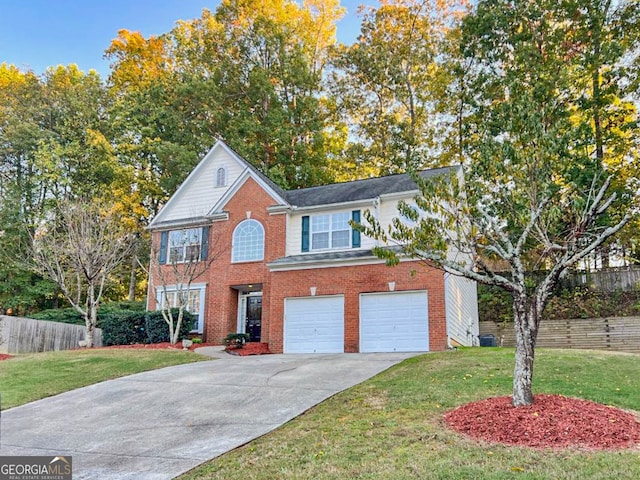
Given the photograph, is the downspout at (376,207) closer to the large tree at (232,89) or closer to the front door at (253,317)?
the front door at (253,317)

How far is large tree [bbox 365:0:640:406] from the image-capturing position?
774 centimetres

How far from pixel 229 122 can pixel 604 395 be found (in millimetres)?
28182

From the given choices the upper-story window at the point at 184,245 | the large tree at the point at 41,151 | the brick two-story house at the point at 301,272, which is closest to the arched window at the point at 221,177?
the brick two-story house at the point at 301,272

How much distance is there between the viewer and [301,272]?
18.5m

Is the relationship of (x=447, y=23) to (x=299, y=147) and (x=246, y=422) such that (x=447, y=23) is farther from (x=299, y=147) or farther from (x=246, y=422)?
(x=246, y=422)

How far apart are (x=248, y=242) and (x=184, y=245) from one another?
3300mm

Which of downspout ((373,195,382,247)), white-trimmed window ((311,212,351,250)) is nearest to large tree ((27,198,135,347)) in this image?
white-trimmed window ((311,212,351,250))

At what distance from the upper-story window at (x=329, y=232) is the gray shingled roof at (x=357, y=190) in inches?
23.7

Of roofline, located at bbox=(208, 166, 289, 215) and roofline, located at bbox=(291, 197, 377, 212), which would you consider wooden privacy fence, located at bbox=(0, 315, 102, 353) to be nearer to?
roofline, located at bbox=(208, 166, 289, 215)

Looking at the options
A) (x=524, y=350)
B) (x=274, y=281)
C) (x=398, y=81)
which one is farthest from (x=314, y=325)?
(x=398, y=81)

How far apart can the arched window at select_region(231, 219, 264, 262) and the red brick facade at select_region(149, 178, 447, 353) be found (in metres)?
0.21

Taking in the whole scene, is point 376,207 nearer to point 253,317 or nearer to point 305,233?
point 305,233

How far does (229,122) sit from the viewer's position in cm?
3244

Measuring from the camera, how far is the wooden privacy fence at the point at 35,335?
19.2 meters
